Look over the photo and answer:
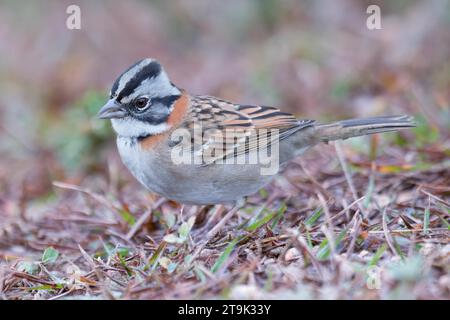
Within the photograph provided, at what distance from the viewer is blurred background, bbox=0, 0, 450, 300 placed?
23.9ft

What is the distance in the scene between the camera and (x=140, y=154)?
18.5 ft

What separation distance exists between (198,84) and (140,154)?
5310 mm

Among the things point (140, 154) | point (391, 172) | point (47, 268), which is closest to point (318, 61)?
point (391, 172)

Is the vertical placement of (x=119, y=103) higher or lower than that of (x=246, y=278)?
higher

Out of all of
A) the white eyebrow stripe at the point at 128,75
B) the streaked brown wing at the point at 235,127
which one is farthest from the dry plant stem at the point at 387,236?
the white eyebrow stripe at the point at 128,75

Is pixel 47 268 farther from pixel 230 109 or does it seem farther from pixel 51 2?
pixel 51 2

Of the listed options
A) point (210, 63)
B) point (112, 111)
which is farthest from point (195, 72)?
point (112, 111)

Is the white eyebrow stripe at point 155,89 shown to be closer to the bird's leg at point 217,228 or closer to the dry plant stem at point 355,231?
the bird's leg at point 217,228

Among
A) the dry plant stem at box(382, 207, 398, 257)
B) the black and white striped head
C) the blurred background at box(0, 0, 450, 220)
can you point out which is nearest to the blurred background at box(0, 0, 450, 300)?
the blurred background at box(0, 0, 450, 220)

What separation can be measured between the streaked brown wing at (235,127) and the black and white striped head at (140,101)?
30 cm
